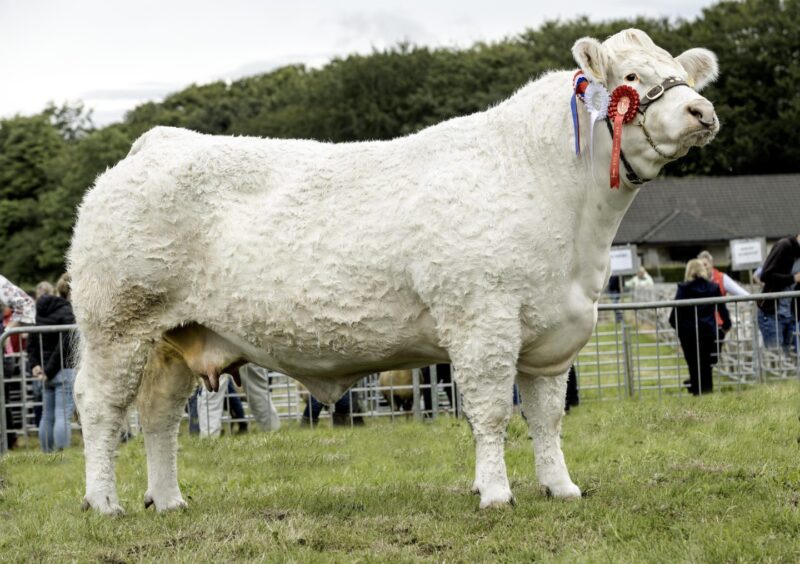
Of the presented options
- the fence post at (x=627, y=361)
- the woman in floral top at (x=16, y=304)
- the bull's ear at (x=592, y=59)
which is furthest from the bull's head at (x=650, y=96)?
the woman in floral top at (x=16, y=304)

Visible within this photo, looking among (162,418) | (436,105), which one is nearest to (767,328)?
(162,418)

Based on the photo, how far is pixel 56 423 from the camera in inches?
504

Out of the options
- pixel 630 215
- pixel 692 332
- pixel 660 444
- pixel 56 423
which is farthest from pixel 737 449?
pixel 630 215

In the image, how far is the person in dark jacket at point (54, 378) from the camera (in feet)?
41.7

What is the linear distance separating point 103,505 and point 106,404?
26.7 inches

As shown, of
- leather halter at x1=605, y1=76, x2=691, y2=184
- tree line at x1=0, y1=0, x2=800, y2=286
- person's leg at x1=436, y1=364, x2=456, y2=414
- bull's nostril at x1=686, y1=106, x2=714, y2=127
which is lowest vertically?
person's leg at x1=436, y1=364, x2=456, y2=414

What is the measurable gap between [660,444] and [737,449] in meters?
0.93

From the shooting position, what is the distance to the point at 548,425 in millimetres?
7004

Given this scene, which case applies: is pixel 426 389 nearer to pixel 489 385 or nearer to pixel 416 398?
pixel 416 398

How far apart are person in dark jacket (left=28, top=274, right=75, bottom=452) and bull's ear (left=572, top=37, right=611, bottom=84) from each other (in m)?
7.87

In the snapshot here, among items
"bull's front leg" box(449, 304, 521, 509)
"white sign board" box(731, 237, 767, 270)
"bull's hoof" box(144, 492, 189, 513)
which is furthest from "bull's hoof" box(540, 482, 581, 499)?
"white sign board" box(731, 237, 767, 270)

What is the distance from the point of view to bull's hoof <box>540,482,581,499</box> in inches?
273

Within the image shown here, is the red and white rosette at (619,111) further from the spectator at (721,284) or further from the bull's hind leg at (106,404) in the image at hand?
the spectator at (721,284)

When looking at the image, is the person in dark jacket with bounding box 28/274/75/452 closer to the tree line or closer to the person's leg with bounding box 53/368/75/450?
the person's leg with bounding box 53/368/75/450
